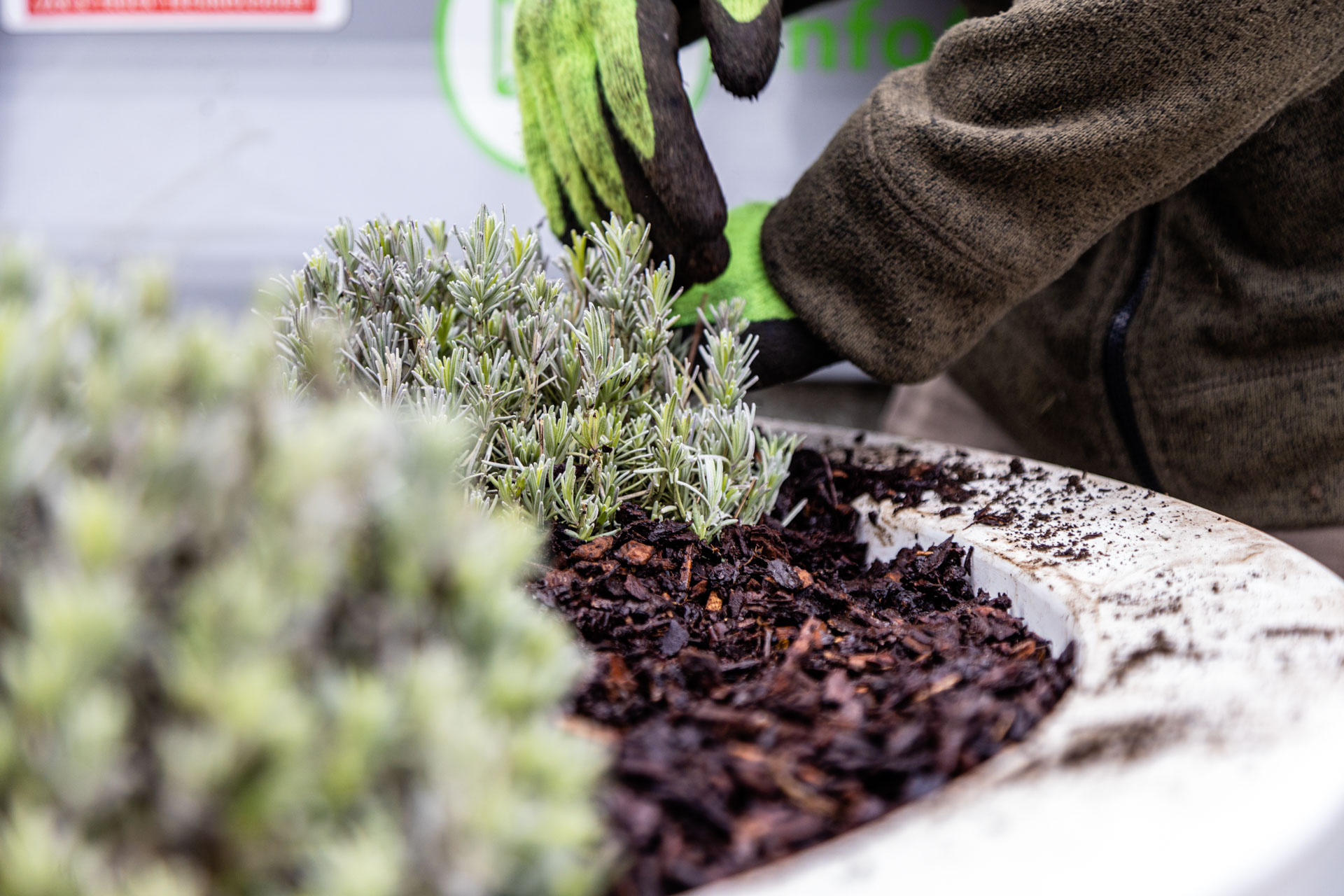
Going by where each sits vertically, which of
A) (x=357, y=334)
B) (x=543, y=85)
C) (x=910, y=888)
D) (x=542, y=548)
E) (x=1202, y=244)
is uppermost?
(x=543, y=85)

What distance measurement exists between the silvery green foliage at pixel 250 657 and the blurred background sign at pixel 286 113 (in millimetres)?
1917

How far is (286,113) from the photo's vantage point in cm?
219

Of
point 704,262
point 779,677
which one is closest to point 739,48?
point 704,262

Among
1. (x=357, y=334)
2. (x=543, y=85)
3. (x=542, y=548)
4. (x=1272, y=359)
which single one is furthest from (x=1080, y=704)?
(x=543, y=85)

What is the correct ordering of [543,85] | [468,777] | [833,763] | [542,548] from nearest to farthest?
[468,777] < [833,763] < [542,548] < [543,85]

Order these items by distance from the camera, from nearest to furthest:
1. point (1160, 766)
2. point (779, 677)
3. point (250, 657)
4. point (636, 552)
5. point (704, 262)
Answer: point (250, 657) < point (1160, 766) < point (779, 677) < point (636, 552) < point (704, 262)

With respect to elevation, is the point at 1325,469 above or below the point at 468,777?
below

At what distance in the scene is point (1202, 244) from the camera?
53.2 inches

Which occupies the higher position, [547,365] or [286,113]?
[286,113]

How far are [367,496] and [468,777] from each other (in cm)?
15

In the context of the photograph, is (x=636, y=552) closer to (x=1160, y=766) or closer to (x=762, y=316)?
(x=762, y=316)

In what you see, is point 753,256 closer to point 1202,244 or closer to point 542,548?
point 542,548

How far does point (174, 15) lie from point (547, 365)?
188 cm

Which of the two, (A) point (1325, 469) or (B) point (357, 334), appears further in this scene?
(A) point (1325, 469)
